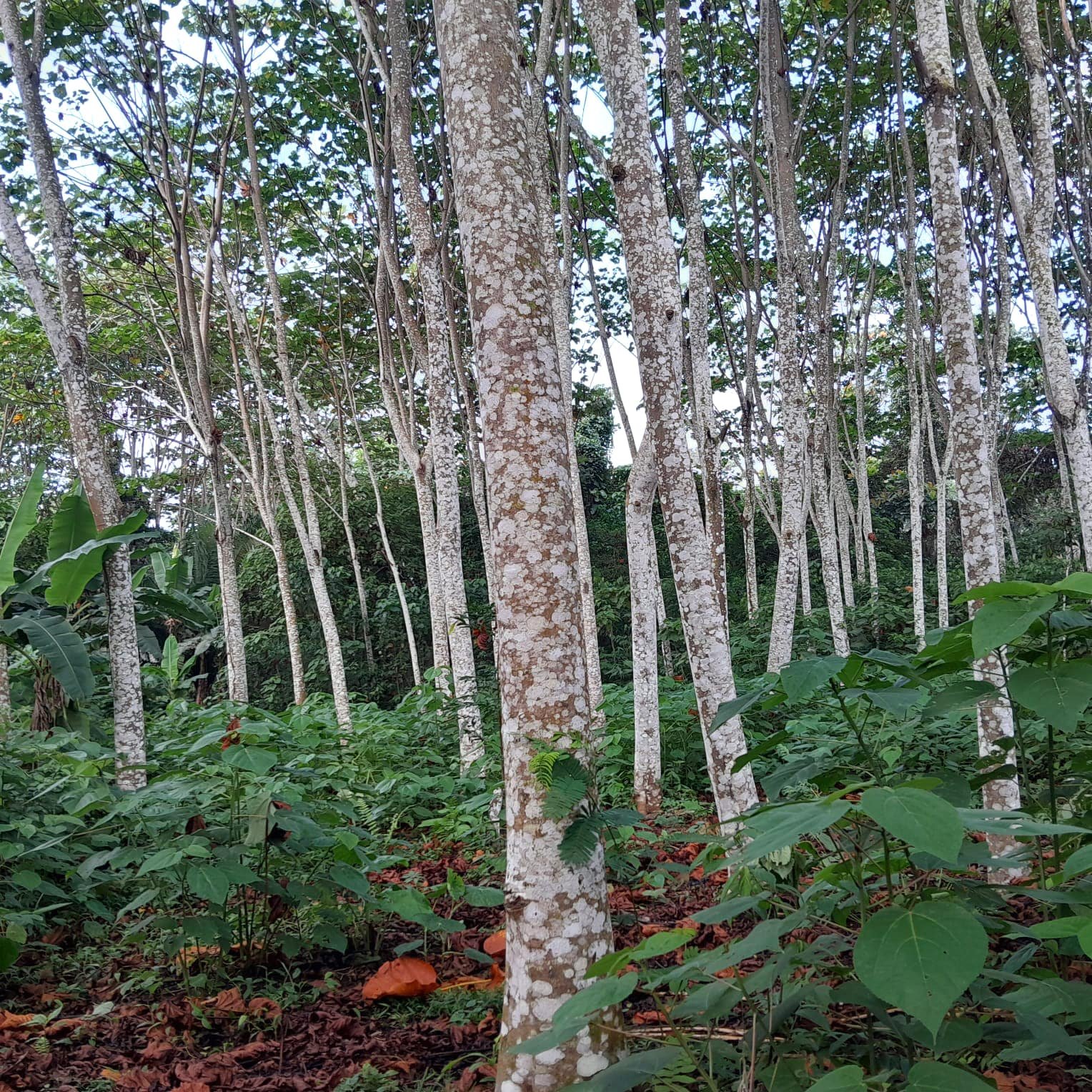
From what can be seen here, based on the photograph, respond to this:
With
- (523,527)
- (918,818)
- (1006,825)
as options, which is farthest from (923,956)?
(523,527)

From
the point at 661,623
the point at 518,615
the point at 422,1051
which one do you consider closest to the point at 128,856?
the point at 422,1051

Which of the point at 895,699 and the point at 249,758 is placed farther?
the point at 249,758

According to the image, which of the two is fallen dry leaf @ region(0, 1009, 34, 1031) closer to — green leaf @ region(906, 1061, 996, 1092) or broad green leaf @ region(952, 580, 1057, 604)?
green leaf @ region(906, 1061, 996, 1092)

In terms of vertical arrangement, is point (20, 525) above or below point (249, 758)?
above

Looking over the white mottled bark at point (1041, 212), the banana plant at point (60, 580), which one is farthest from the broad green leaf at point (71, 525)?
the white mottled bark at point (1041, 212)

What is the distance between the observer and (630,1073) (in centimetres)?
170

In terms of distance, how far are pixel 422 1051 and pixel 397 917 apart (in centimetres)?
117

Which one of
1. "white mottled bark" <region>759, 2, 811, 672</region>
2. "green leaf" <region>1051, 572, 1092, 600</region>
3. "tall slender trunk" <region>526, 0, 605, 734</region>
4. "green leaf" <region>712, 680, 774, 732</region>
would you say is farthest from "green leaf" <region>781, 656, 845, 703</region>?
"white mottled bark" <region>759, 2, 811, 672</region>

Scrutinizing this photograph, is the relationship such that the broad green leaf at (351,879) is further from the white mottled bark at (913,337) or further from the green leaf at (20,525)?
the white mottled bark at (913,337)

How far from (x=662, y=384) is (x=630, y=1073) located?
125 inches

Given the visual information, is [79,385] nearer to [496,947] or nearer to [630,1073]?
[496,947]

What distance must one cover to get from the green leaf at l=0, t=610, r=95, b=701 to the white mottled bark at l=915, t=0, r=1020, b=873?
4.97 metres

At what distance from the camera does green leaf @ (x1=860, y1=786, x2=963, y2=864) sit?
1236 mm

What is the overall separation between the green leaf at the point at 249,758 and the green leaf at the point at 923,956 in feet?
7.11
